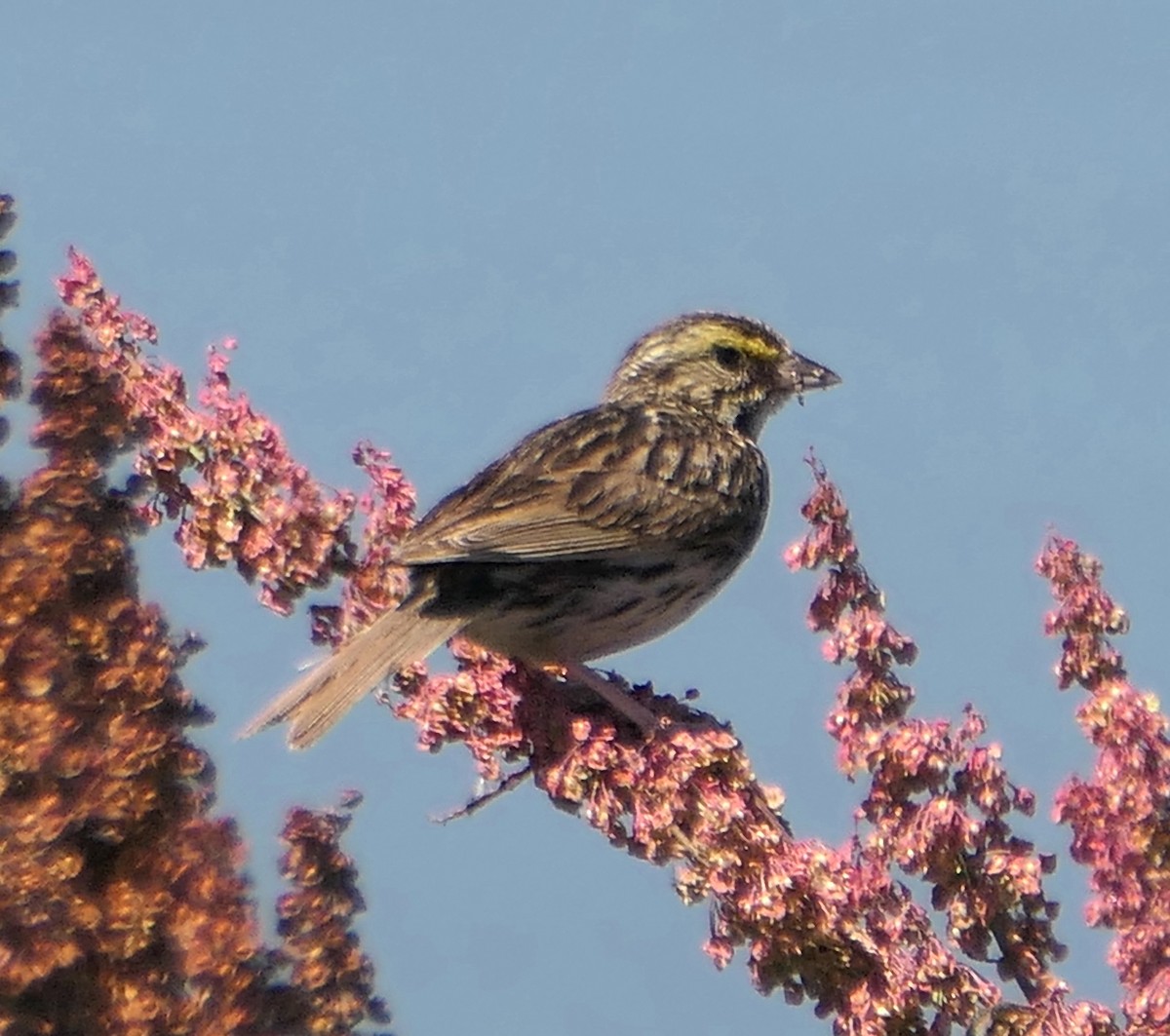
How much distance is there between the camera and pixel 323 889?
331 centimetres

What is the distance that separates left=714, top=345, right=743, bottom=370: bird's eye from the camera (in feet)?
20.9

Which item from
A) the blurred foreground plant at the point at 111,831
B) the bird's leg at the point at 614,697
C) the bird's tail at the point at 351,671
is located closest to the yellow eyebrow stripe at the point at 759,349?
the bird's leg at the point at 614,697

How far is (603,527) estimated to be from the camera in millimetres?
5410

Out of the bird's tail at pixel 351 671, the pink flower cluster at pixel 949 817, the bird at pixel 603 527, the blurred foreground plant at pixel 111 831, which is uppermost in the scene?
the bird at pixel 603 527

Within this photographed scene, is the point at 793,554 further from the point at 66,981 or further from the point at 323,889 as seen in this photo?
the point at 66,981

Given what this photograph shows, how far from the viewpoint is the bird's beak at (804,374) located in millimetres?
6215

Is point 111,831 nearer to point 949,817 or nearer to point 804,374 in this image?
point 949,817

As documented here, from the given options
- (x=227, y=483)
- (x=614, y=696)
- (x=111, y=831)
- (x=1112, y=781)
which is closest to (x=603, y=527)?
(x=614, y=696)

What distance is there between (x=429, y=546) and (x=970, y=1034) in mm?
1485

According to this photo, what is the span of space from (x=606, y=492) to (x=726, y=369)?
1.01m

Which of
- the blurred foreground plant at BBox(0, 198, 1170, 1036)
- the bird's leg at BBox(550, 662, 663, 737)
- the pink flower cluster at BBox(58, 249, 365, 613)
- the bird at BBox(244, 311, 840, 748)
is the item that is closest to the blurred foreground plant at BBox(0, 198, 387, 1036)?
the blurred foreground plant at BBox(0, 198, 1170, 1036)

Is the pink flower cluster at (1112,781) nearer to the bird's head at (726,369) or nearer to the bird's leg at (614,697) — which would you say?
the bird's leg at (614,697)

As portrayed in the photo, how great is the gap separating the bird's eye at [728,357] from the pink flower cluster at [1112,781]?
2.62 metres

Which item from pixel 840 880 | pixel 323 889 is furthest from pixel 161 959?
pixel 840 880
